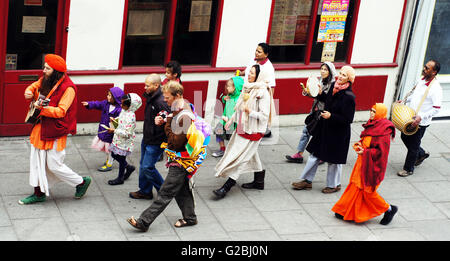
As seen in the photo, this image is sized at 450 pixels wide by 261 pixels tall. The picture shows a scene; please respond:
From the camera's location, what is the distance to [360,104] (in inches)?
514

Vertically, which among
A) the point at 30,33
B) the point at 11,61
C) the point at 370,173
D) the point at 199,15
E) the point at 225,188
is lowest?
the point at 225,188

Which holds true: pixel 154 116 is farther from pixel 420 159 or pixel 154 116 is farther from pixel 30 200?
pixel 420 159

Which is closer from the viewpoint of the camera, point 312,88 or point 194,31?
point 312,88

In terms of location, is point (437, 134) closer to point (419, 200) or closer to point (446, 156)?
point (446, 156)

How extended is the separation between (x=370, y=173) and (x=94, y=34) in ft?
14.9

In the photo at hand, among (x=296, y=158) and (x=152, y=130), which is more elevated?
(x=152, y=130)

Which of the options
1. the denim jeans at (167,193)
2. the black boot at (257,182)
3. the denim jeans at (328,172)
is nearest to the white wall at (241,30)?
the black boot at (257,182)

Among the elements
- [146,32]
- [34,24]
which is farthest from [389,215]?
[34,24]

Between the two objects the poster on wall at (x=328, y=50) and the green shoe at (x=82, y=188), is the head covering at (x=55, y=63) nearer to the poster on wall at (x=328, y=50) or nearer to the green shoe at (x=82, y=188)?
the green shoe at (x=82, y=188)

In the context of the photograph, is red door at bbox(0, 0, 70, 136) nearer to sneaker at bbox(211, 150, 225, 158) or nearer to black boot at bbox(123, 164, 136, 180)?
black boot at bbox(123, 164, 136, 180)

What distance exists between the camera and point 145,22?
1145cm

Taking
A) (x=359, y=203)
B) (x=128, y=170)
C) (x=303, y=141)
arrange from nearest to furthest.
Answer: (x=359, y=203) < (x=128, y=170) < (x=303, y=141)

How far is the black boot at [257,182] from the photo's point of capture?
10.2 m
